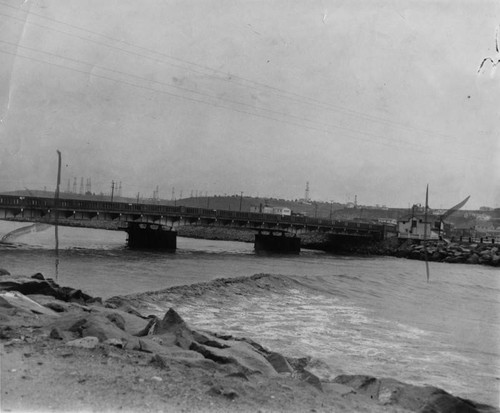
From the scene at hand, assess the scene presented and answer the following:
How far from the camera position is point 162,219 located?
5641 centimetres

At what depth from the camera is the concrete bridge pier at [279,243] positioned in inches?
2675

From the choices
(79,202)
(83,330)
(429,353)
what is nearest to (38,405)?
(83,330)

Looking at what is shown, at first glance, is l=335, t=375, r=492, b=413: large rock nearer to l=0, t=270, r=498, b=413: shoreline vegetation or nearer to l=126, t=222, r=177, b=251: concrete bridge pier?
l=0, t=270, r=498, b=413: shoreline vegetation

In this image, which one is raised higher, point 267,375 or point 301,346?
point 267,375

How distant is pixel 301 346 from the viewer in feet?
45.8

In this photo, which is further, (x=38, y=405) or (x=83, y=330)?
(x=83, y=330)

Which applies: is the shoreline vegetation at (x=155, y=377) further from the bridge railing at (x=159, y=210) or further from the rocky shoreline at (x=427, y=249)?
the rocky shoreline at (x=427, y=249)

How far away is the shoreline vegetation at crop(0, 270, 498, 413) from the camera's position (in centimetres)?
536

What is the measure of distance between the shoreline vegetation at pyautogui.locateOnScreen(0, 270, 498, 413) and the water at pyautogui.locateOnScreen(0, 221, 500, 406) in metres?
3.21

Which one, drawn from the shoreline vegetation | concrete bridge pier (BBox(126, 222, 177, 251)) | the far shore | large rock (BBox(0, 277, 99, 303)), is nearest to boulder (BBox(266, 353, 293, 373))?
the shoreline vegetation

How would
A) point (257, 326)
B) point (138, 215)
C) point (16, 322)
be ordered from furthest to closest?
point (138, 215), point (257, 326), point (16, 322)

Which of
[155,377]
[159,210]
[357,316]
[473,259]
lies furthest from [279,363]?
[473,259]

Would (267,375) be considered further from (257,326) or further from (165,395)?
(257,326)

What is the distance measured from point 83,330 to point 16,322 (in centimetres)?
141
